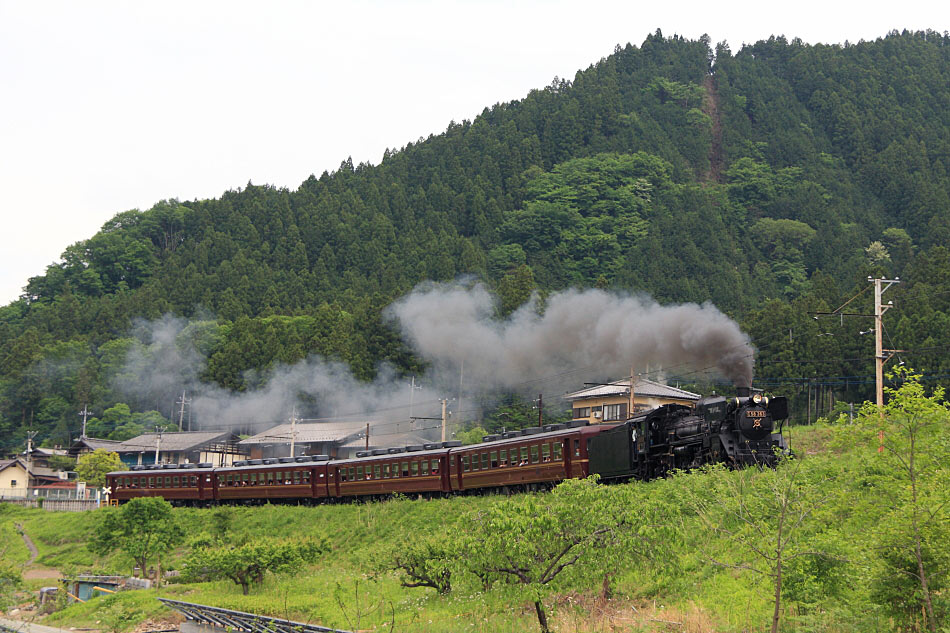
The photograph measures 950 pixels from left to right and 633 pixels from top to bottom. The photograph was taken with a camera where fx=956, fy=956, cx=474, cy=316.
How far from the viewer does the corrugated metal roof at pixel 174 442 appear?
69.4m

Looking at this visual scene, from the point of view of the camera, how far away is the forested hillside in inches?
3063

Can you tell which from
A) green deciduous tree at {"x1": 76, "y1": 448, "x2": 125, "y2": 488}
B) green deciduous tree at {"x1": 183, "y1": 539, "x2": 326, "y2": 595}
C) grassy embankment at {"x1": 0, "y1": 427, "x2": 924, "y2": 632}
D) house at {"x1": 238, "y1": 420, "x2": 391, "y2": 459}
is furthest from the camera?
house at {"x1": 238, "y1": 420, "x2": 391, "y2": 459}

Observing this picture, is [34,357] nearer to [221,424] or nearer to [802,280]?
[221,424]

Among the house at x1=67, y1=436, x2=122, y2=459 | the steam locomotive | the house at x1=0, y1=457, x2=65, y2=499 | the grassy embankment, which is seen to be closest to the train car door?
the steam locomotive

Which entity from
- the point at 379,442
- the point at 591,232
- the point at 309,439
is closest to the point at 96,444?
the point at 309,439

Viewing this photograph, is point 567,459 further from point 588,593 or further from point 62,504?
point 62,504

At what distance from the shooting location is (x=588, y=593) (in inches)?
781

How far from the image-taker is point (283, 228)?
116750 mm

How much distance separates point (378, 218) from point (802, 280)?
50434 mm

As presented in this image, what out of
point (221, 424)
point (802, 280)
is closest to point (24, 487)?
point (221, 424)

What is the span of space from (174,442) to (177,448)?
2.24m

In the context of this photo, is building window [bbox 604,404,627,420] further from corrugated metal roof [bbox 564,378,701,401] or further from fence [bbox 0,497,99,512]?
fence [bbox 0,497,99,512]

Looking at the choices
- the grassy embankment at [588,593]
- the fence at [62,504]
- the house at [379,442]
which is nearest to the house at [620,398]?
the house at [379,442]

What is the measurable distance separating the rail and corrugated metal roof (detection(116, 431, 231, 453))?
155 feet
